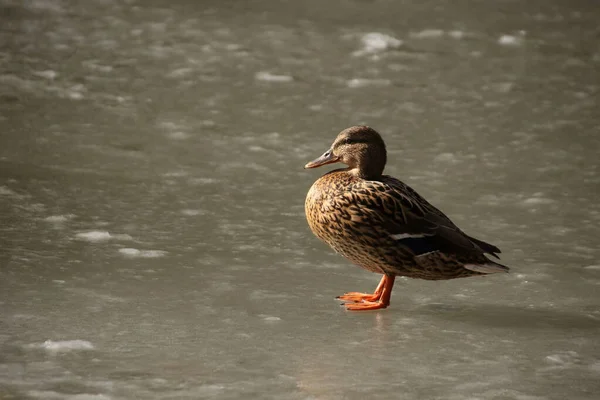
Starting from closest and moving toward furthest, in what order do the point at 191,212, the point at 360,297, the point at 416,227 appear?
the point at 416,227, the point at 360,297, the point at 191,212

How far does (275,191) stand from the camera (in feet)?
19.3

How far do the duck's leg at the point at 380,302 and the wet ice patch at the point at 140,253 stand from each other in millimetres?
973

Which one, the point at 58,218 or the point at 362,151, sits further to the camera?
the point at 58,218

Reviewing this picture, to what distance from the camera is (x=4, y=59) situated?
7.81 m

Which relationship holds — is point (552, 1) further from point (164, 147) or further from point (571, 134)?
point (164, 147)

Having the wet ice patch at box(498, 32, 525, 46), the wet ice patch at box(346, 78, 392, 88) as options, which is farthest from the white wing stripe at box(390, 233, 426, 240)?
the wet ice patch at box(498, 32, 525, 46)

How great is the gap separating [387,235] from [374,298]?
31cm

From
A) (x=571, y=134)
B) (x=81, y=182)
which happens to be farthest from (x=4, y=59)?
(x=571, y=134)

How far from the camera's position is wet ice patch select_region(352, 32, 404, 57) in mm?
8102

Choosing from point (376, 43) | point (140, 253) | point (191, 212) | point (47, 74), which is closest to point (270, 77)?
point (376, 43)

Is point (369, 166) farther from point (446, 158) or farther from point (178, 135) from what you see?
point (178, 135)

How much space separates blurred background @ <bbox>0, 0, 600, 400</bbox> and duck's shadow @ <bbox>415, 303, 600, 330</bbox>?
0.01 metres

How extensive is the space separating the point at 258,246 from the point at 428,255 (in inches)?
40.3

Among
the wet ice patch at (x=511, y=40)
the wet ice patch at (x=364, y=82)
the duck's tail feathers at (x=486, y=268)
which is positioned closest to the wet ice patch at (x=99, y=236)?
the duck's tail feathers at (x=486, y=268)
